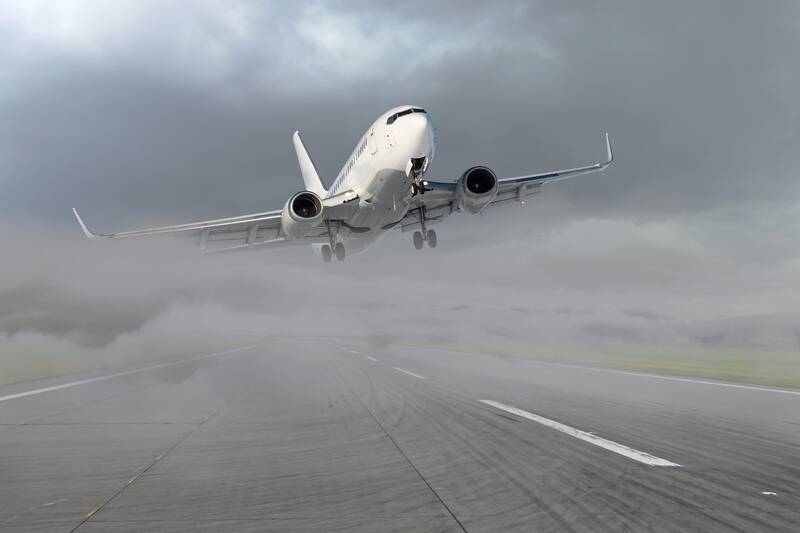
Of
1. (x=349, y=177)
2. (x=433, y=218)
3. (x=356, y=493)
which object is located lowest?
(x=356, y=493)

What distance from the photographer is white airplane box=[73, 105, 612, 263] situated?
67.2 ft

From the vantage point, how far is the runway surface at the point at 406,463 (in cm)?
504

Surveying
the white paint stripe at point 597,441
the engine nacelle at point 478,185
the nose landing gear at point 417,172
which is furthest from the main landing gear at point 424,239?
the white paint stripe at point 597,441

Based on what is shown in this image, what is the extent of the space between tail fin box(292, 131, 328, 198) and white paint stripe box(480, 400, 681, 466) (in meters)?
29.3

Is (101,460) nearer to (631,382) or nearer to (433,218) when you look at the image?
(631,382)

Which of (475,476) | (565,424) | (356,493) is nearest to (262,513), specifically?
(356,493)

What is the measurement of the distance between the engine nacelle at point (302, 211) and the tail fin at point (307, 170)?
56.8ft

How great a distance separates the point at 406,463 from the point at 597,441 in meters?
3.14

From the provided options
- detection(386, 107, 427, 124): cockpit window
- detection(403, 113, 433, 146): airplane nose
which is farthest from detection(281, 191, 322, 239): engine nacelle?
detection(403, 113, 433, 146): airplane nose

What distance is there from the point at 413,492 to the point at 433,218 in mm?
21007

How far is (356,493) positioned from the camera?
19.2ft

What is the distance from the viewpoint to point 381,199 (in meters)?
22.2

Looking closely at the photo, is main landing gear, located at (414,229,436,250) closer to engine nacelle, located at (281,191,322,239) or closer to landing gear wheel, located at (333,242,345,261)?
landing gear wheel, located at (333,242,345,261)

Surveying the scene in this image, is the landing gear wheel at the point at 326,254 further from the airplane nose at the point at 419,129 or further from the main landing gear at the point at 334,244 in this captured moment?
the airplane nose at the point at 419,129
